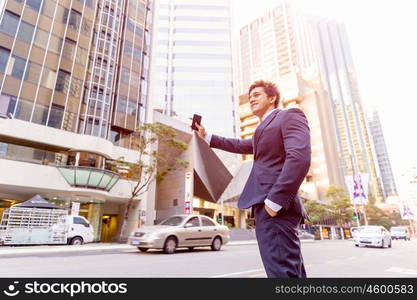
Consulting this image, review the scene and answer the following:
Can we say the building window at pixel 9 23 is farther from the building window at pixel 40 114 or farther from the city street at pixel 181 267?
the city street at pixel 181 267

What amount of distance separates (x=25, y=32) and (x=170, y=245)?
69.8 ft

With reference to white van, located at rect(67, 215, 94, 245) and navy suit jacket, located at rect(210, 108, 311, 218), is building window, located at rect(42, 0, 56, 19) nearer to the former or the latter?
white van, located at rect(67, 215, 94, 245)

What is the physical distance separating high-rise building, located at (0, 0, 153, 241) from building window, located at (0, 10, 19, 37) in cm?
6

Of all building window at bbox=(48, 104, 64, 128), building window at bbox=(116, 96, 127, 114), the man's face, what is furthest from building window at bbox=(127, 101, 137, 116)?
the man's face

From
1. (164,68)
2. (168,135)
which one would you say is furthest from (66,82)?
(164,68)

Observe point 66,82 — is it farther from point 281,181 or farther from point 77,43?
point 281,181

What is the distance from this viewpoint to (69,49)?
2275 centimetres

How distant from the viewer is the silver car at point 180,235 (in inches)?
362

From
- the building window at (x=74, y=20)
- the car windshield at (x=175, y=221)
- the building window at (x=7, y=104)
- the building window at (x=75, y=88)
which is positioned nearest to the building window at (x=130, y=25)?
the building window at (x=74, y=20)

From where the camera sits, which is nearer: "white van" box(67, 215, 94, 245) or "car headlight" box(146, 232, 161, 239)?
"car headlight" box(146, 232, 161, 239)

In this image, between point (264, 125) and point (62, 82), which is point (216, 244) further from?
point (62, 82)

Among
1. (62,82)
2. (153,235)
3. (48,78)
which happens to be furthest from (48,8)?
(153,235)

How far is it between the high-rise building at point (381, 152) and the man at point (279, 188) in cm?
13591

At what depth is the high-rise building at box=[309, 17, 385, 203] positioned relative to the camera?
115062 millimetres
